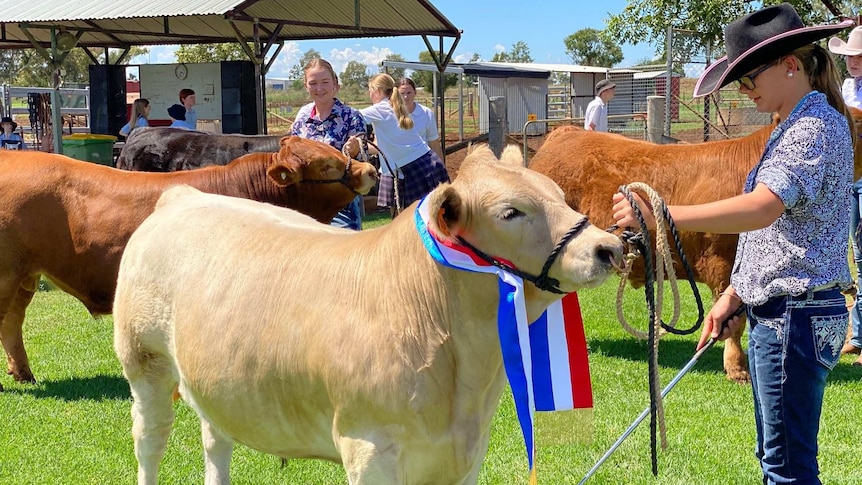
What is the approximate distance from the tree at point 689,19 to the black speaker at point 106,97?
458 inches

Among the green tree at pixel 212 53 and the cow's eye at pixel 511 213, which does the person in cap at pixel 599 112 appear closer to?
the cow's eye at pixel 511 213

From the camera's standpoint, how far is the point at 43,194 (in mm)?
5746

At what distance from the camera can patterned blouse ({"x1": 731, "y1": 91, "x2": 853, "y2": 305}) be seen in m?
2.63

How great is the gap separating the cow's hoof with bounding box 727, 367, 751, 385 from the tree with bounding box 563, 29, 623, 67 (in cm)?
7862

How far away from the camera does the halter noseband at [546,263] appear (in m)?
2.41

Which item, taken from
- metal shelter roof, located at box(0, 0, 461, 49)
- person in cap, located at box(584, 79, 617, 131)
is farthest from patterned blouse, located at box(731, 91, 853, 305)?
metal shelter roof, located at box(0, 0, 461, 49)

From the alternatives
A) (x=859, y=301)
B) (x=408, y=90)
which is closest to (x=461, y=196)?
(x=859, y=301)

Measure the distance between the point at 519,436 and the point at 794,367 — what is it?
236 centimetres

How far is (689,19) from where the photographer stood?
17.8m

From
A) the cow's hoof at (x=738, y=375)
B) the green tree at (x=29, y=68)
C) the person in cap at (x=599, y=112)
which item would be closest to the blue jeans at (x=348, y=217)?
the cow's hoof at (x=738, y=375)

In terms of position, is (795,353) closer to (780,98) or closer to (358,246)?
(780,98)

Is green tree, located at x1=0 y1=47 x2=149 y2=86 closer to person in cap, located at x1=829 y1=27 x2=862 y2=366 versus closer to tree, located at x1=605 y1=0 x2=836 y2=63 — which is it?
tree, located at x1=605 y1=0 x2=836 y2=63

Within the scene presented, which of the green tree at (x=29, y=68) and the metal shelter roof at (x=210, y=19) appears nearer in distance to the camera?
the metal shelter roof at (x=210, y=19)

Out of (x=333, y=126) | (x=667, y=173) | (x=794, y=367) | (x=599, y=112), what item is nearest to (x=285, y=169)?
(x=333, y=126)
